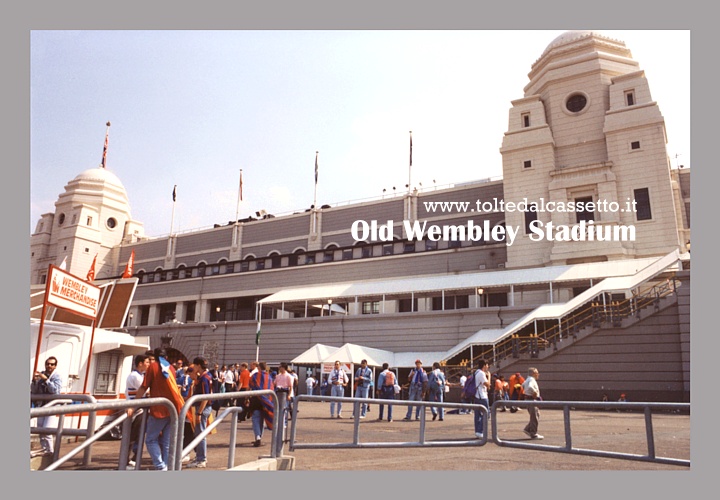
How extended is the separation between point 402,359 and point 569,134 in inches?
750

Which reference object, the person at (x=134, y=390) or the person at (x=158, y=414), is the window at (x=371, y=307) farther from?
the person at (x=158, y=414)

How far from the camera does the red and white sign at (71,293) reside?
1088cm

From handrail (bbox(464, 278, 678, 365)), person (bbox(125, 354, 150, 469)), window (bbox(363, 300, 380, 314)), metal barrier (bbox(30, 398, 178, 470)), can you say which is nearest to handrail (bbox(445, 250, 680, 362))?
handrail (bbox(464, 278, 678, 365))

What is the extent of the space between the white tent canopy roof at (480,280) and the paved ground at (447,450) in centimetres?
1421

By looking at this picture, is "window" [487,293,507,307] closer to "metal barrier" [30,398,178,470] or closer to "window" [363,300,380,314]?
"window" [363,300,380,314]

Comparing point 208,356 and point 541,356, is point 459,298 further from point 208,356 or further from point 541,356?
point 208,356

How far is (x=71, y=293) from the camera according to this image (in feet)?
37.9

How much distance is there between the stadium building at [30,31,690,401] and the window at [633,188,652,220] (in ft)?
0.28

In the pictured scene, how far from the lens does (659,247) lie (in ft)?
104

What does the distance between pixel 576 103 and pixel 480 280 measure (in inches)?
583

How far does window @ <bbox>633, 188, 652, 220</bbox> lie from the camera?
33.1 m

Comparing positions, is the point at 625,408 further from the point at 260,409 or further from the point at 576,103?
the point at 576,103

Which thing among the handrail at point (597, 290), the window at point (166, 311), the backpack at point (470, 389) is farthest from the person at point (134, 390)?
the window at point (166, 311)

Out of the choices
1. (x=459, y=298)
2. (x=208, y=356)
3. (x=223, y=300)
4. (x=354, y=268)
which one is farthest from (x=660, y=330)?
(x=223, y=300)
